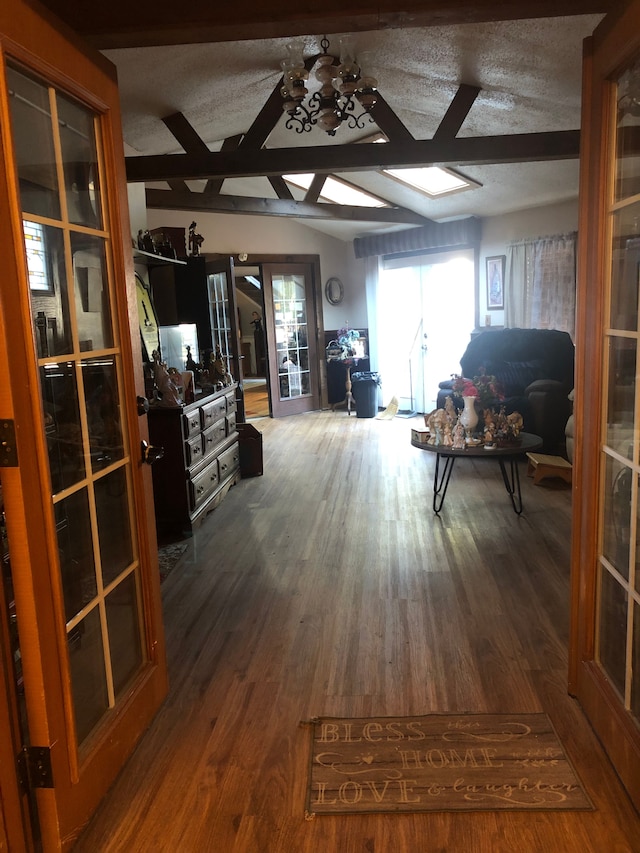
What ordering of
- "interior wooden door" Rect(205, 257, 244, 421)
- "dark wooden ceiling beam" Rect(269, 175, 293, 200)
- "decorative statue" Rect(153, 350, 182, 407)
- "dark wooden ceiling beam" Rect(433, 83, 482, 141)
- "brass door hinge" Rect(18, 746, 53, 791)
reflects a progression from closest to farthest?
"brass door hinge" Rect(18, 746, 53, 791), "decorative statue" Rect(153, 350, 182, 407), "dark wooden ceiling beam" Rect(433, 83, 482, 141), "interior wooden door" Rect(205, 257, 244, 421), "dark wooden ceiling beam" Rect(269, 175, 293, 200)

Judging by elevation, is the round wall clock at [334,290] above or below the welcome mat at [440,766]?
above

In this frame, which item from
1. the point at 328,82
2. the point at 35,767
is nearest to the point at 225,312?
the point at 328,82

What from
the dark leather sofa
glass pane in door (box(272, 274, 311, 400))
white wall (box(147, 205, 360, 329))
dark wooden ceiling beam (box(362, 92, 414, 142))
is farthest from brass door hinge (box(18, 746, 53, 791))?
glass pane in door (box(272, 274, 311, 400))

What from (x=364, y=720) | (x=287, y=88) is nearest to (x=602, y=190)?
(x=364, y=720)

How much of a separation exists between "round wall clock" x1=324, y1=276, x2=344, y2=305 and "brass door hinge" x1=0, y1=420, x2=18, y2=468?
25.1 feet

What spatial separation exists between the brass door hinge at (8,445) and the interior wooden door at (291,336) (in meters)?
6.90

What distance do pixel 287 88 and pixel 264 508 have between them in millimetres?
2696

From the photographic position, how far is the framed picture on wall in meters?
6.84

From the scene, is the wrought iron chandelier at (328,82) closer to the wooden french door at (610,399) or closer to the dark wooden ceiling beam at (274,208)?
the wooden french door at (610,399)

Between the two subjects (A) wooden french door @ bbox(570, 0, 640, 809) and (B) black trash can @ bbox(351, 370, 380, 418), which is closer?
(A) wooden french door @ bbox(570, 0, 640, 809)

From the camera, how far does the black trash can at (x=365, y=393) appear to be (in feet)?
26.4

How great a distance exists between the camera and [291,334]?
8.54 m

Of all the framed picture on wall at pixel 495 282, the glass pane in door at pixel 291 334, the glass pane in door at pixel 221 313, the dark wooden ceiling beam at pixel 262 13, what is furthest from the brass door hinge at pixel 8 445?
the glass pane in door at pixel 291 334

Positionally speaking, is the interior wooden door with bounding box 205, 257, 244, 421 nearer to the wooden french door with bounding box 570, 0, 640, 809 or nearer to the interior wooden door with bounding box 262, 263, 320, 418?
the interior wooden door with bounding box 262, 263, 320, 418
